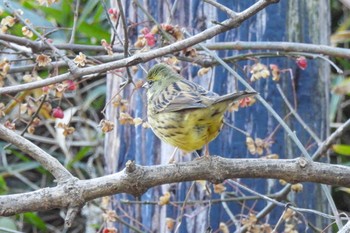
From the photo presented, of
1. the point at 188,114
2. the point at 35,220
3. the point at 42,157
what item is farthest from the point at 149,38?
the point at 35,220

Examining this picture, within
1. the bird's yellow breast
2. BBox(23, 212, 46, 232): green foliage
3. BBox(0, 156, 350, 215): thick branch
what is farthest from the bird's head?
BBox(23, 212, 46, 232): green foliage

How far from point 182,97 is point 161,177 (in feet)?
1.78

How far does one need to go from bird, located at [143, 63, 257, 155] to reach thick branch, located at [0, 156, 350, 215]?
0.24 meters

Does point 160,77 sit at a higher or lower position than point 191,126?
higher

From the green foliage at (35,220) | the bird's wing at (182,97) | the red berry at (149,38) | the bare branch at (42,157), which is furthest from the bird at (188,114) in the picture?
the green foliage at (35,220)

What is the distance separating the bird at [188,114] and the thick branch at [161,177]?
0.24 metres

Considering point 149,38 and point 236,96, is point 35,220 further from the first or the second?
point 236,96

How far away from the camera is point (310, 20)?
3.51 meters

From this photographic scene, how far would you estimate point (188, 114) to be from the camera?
2.71 m

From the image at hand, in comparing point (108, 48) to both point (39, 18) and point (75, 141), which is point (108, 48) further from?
point (75, 141)

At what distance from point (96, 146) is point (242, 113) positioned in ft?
6.65

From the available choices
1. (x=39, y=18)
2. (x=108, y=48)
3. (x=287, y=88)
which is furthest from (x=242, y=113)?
(x=39, y=18)

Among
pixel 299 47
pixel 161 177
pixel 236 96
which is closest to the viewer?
pixel 161 177

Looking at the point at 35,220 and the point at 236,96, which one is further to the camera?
the point at 35,220
